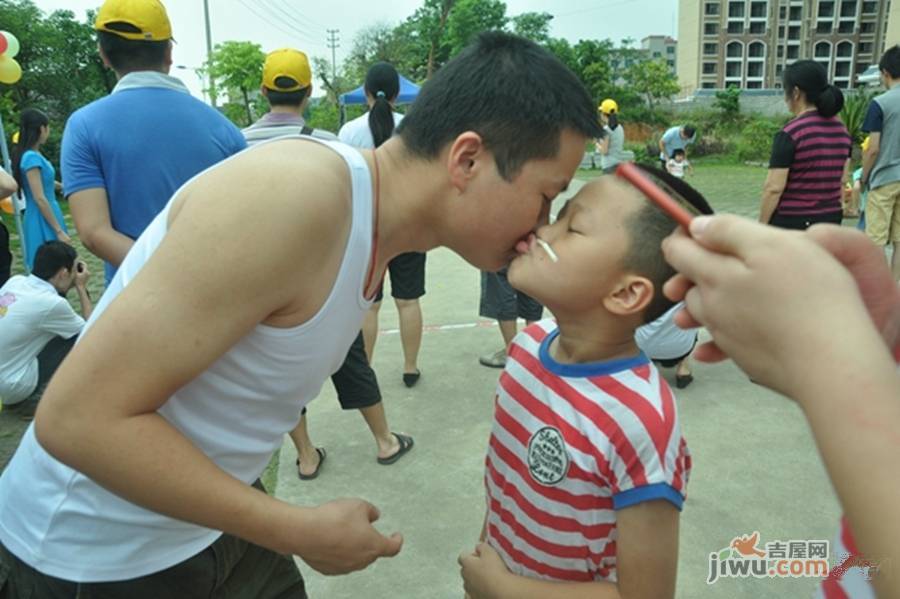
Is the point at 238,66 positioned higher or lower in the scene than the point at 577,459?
lower

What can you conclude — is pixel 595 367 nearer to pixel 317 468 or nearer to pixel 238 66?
pixel 317 468

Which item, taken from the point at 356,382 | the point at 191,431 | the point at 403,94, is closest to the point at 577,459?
the point at 191,431

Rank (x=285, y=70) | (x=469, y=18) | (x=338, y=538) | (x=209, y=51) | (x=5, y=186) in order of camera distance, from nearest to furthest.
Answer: (x=338, y=538), (x=5, y=186), (x=285, y=70), (x=209, y=51), (x=469, y=18)

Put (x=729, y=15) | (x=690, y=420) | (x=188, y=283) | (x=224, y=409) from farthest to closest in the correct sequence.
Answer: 1. (x=729, y=15)
2. (x=690, y=420)
3. (x=224, y=409)
4. (x=188, y=283)

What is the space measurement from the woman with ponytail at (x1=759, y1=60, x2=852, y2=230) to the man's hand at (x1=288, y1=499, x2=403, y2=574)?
4.20 m

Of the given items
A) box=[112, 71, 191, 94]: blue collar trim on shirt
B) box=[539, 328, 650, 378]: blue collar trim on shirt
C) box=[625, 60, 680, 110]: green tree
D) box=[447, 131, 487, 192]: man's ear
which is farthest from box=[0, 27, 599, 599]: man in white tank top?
A: box=[625, 60, 680, 110]: green tree

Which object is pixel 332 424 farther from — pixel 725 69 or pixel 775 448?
pixel 725 69

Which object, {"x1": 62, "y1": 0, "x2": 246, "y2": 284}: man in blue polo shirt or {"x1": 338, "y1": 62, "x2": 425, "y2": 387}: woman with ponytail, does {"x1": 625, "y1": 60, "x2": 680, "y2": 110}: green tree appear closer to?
{"x1": 338, "y1": 62, "x2": 425, "y2": 387}: woman with ponytail

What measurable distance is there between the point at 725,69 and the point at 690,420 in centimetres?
8939

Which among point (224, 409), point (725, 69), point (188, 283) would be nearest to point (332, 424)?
point (224, 409)

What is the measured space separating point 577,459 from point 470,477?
6.61 feet

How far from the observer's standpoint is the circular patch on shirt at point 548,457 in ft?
4.82

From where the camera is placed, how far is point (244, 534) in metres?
1.15

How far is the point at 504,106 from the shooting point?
1.41 meters
